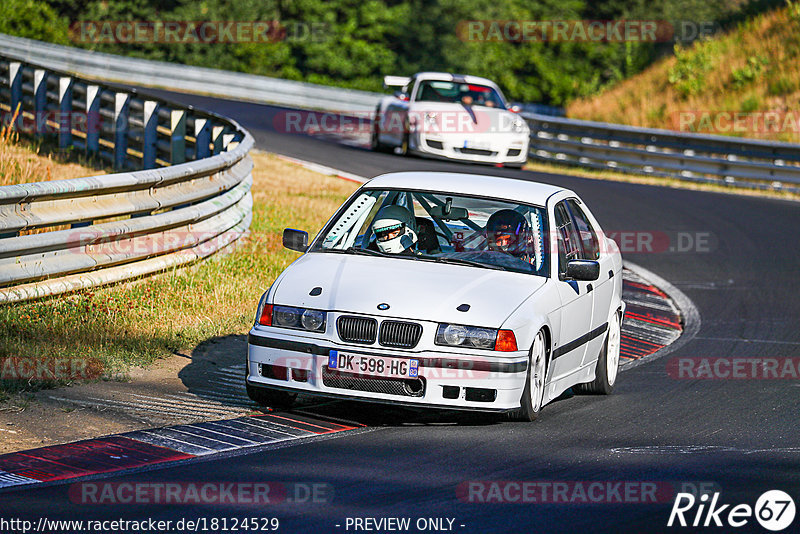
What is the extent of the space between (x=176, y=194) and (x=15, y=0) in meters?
38.0

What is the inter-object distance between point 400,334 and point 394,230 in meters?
1.35

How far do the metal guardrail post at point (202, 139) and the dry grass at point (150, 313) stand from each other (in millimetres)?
2844

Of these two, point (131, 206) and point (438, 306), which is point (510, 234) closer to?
point (438, 306)

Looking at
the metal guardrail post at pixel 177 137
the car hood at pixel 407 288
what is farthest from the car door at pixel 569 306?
the metal guardrail post at pixel 177 137

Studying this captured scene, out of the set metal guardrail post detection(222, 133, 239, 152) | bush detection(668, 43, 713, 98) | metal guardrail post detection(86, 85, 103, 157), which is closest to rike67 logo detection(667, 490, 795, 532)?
metal guardrail post detection(222, 133, 239, 152)

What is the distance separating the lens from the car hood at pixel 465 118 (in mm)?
22969

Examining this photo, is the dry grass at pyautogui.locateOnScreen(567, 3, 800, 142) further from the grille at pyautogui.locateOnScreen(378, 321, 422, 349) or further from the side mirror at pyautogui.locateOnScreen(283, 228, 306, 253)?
the grille at pyautogui.locateOnScreen(378, 321, 422, 349)

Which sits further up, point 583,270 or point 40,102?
point 583,270

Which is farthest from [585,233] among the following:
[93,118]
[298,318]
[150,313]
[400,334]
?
[93,118]

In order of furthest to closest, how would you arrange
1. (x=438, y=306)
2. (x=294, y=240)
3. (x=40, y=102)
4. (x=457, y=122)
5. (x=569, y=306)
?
(x=457, y=122) < (x=40, y=102) < (x=294, y=240) < (x=569, y=306) < (x=438, y=306)

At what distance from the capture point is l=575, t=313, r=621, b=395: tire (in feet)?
29.4

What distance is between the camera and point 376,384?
7.17 metres

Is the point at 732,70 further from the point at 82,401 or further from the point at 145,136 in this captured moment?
the point at 82,401

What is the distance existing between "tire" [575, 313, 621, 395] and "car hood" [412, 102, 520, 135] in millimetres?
13889
